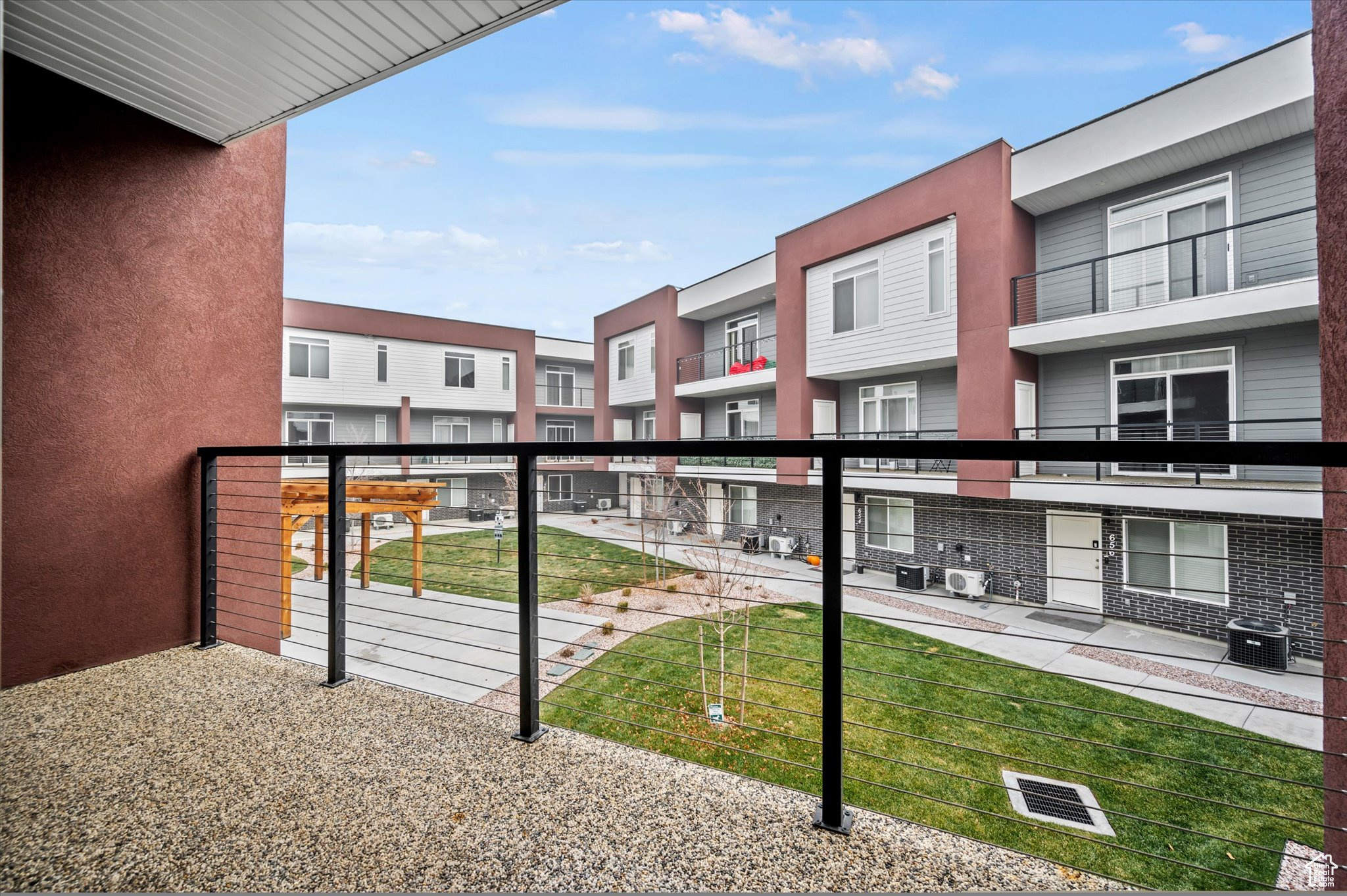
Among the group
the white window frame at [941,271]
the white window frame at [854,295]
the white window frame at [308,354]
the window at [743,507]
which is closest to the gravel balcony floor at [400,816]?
the white window frame at [941,271]

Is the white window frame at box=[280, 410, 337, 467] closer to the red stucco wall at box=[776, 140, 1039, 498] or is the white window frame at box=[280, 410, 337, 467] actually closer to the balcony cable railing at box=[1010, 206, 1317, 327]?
the red stucco wall at box=[776, 140, 1039, 498]

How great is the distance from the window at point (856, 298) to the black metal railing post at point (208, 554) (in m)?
10.2

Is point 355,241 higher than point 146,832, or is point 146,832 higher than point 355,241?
point 355,241

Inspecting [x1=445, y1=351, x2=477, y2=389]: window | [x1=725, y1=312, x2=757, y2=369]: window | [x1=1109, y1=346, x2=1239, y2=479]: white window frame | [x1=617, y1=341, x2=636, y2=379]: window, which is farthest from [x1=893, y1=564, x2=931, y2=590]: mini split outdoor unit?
[x1=445, y1=351, x2=477, y2=389]: window

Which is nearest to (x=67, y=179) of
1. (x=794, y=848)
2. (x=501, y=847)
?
(x=501, y=847)

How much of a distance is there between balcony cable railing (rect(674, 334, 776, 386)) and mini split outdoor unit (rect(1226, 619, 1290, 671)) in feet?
29.3

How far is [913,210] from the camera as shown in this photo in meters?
9.79

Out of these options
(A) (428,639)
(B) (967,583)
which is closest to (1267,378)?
(B) (967,583)

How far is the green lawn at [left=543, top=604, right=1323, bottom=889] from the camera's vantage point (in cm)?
432

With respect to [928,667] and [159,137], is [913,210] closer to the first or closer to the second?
[928,667]

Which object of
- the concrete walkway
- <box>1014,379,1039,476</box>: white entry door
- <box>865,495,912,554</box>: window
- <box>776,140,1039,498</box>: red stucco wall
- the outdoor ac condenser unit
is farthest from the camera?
<box>865,495,912,554</box>: window

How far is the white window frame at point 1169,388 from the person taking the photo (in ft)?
24.6

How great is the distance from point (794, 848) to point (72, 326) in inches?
149

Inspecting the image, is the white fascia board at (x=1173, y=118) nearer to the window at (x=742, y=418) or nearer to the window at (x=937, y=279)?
the window at (x=937, y=279)
